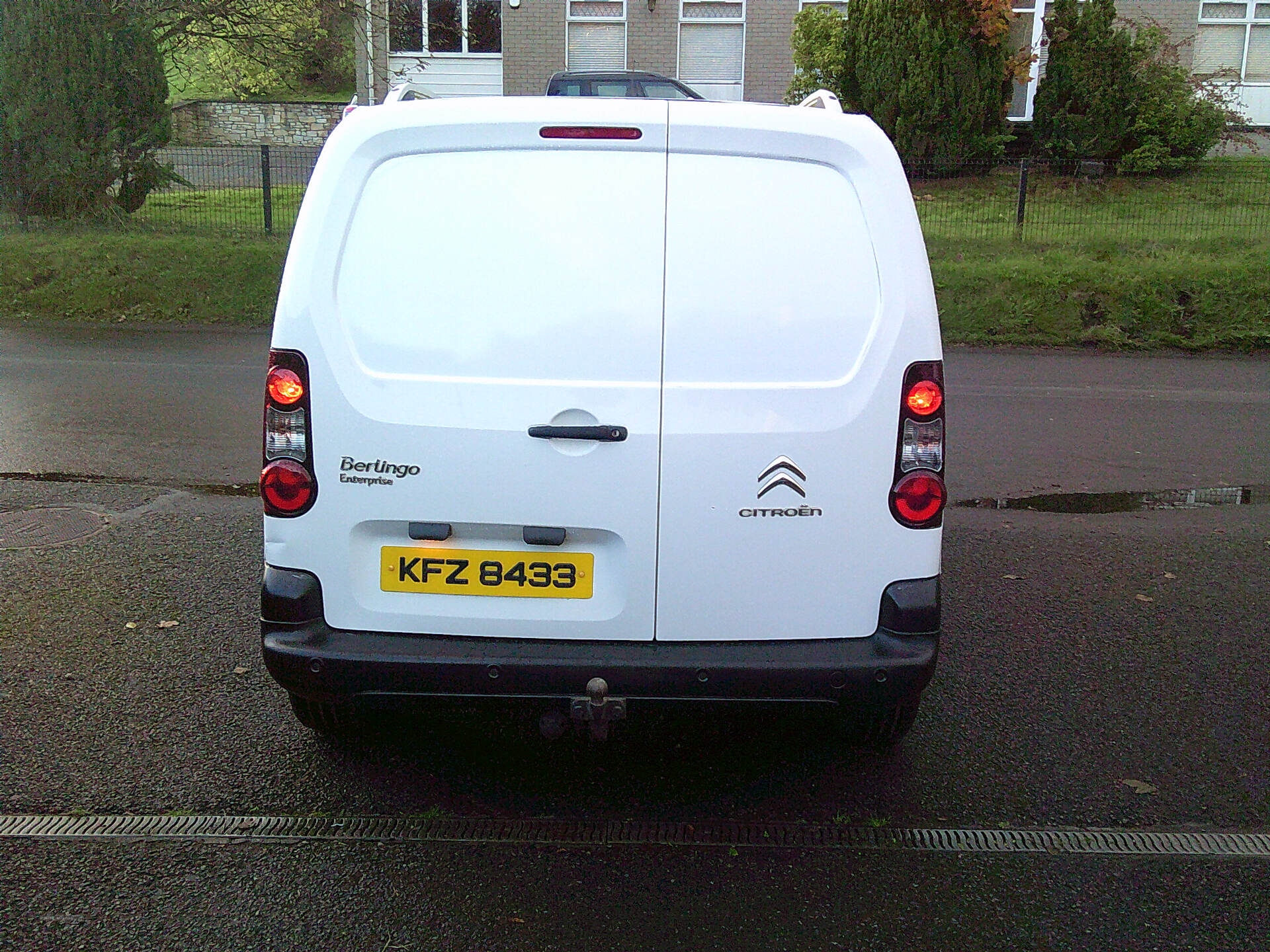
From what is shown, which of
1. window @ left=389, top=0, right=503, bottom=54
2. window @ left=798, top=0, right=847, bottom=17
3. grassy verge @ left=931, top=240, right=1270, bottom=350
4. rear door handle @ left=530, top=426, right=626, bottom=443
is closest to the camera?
rear door handle @ left=530, top=426, right=626, bottom=443


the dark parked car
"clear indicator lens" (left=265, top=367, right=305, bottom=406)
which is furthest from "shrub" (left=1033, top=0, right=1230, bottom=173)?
"clear indicator lens" (left=265, top=367, right=305, bottom=406)

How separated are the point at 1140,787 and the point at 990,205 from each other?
13.6 metres

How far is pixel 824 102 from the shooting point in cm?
377

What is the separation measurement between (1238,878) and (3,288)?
15.6 meters

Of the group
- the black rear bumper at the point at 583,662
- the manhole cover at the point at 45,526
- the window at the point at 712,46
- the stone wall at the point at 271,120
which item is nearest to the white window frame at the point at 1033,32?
the window at the point at 712,46

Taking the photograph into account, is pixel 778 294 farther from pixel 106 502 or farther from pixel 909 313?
pixel 106 502

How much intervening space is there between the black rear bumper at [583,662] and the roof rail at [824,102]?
4.66 ft

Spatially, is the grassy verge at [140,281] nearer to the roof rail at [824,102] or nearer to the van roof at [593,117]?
the roof rail at [824,102]

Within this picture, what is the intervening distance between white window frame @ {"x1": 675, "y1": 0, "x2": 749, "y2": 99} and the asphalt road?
887 inches

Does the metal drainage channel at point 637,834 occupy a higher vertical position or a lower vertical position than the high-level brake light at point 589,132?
lower

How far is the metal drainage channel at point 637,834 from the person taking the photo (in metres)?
3.44

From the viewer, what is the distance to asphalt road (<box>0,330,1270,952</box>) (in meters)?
3.05

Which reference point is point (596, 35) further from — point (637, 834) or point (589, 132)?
point (637, 834)

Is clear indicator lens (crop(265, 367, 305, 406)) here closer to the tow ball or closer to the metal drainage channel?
the tow ball
